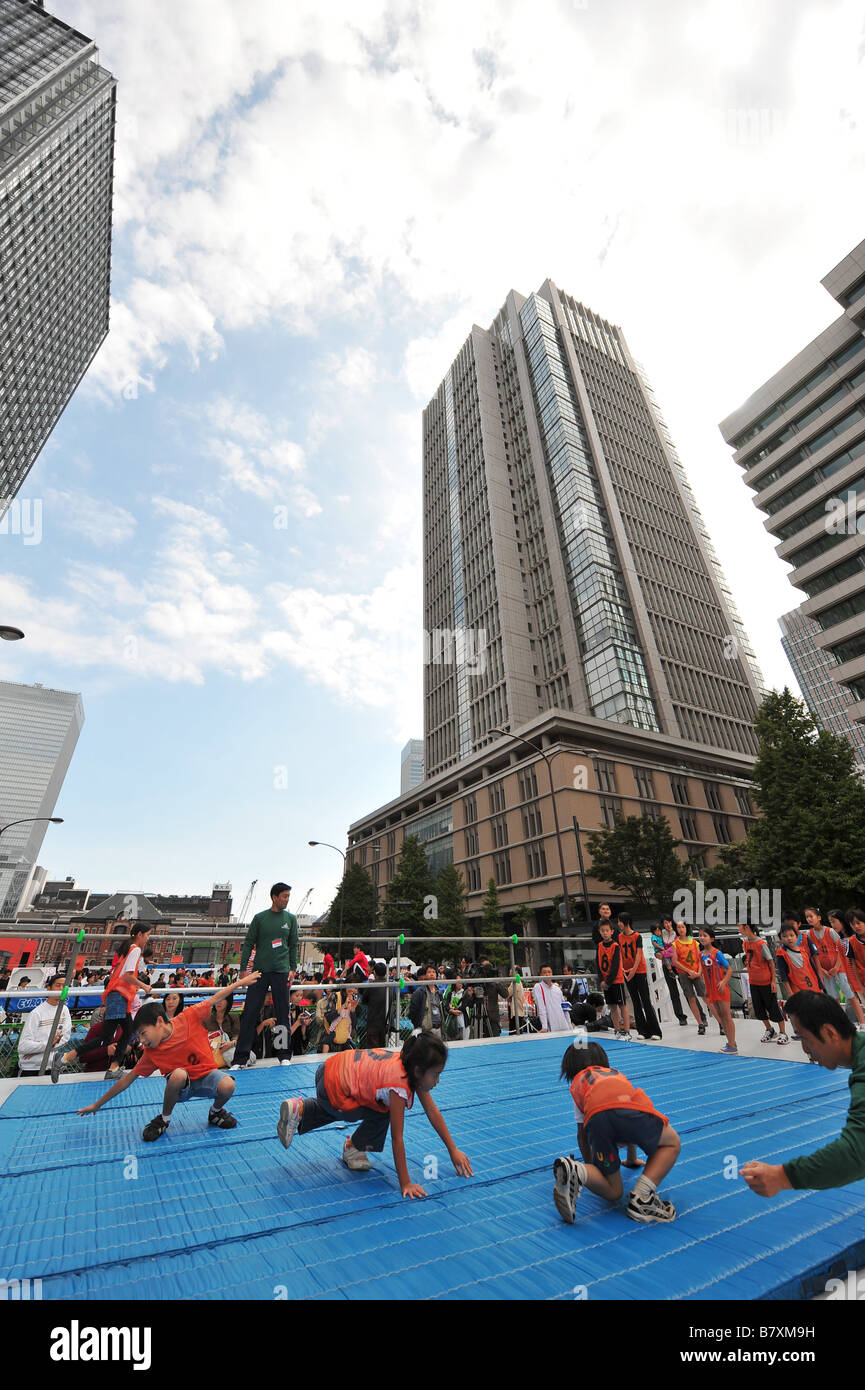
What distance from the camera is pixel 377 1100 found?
13.8 ft

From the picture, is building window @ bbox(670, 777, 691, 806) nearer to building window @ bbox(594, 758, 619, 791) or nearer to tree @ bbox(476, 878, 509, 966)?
building window @ bbox(594, 758, 619, 791)

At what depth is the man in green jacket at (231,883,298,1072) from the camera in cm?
698

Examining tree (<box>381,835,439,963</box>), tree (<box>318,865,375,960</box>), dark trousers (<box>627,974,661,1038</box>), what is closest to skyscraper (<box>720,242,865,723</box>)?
tree (<box>381,835,439,963</box>)

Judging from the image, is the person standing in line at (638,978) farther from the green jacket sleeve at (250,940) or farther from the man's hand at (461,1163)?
the man's hand at (461,1163)

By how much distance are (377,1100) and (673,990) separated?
11.7 meters

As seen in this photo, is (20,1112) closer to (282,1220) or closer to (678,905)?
(282,1220)

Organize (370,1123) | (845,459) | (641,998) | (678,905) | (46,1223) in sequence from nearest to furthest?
(46,1223), (370,1123), (641,998), (678,905), (845,459)

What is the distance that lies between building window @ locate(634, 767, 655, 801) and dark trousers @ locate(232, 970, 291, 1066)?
160ft

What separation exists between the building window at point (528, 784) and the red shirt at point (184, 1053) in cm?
4687

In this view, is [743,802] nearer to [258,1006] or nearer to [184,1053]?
[258,1006]

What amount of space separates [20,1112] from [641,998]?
9.22 metres

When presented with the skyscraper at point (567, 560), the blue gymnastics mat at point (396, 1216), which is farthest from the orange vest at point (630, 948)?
the skyscraper at point (567, 560)

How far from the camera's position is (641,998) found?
10.4 meters
